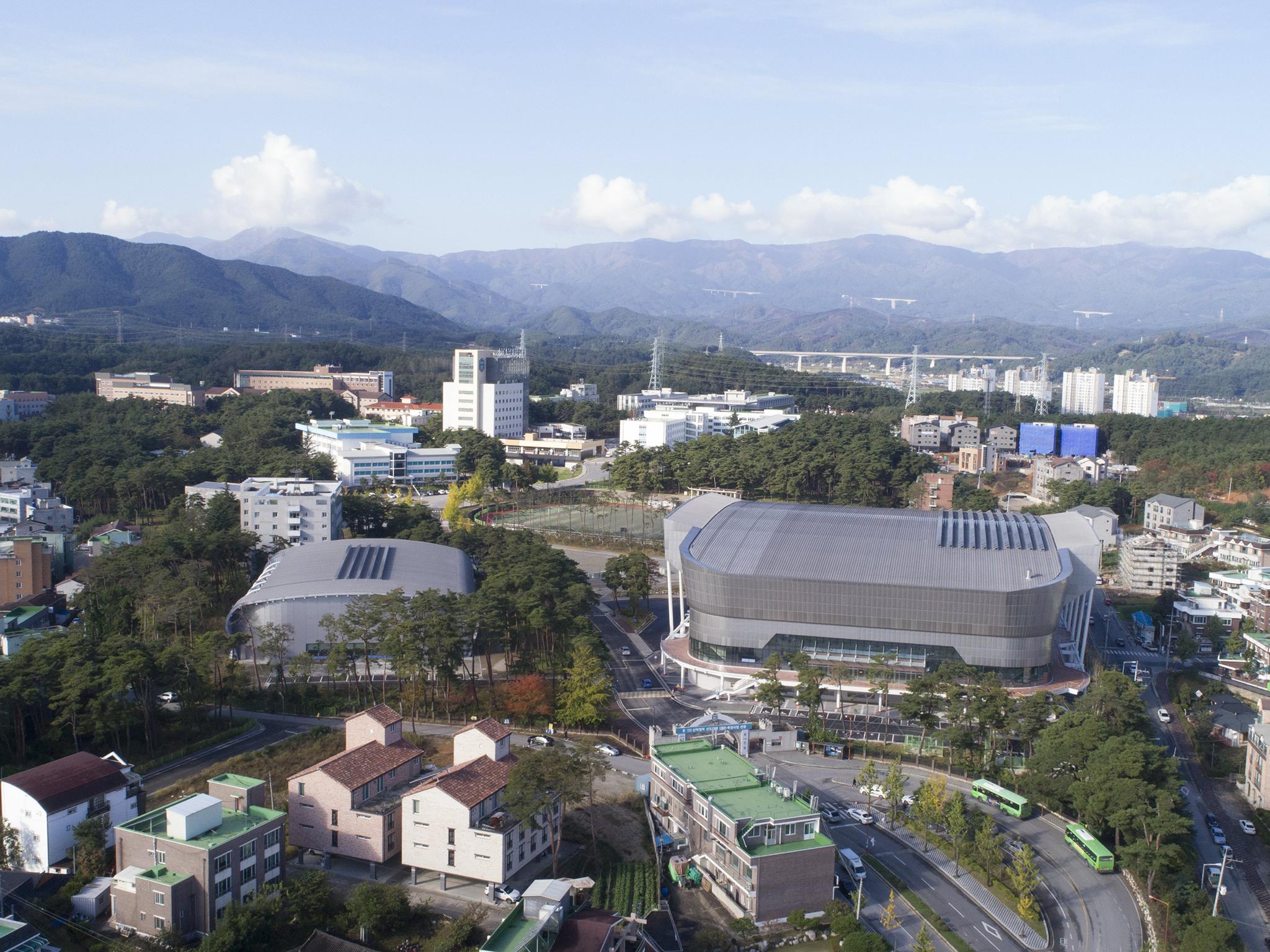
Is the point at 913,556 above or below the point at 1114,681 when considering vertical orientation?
above

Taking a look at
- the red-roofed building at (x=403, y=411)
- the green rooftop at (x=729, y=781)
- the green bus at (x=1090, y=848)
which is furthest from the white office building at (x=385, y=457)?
the green bus at (x=1090, y=848)

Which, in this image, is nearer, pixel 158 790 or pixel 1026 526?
pixel 158 790

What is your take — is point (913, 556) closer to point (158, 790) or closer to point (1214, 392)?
point (158, 790)

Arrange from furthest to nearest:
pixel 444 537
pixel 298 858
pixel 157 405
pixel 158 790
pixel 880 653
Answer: pixel 157 405 → pixel 444 537 → pixel 880 653 → pixel 158 790 → pixel 298 858

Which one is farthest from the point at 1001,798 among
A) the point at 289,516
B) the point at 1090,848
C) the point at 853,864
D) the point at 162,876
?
the point at 289,516

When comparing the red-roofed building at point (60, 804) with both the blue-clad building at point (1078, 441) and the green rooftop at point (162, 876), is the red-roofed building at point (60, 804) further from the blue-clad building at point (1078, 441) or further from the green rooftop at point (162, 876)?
the blue-clad building at point (1078, 441)

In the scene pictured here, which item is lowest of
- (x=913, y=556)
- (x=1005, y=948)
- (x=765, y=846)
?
(x=1005, y=948)

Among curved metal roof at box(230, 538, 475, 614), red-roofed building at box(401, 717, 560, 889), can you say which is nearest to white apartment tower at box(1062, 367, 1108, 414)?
curved metal roof at box(230, 538, 475, 614)

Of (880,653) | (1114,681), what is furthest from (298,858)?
(1114,681)
